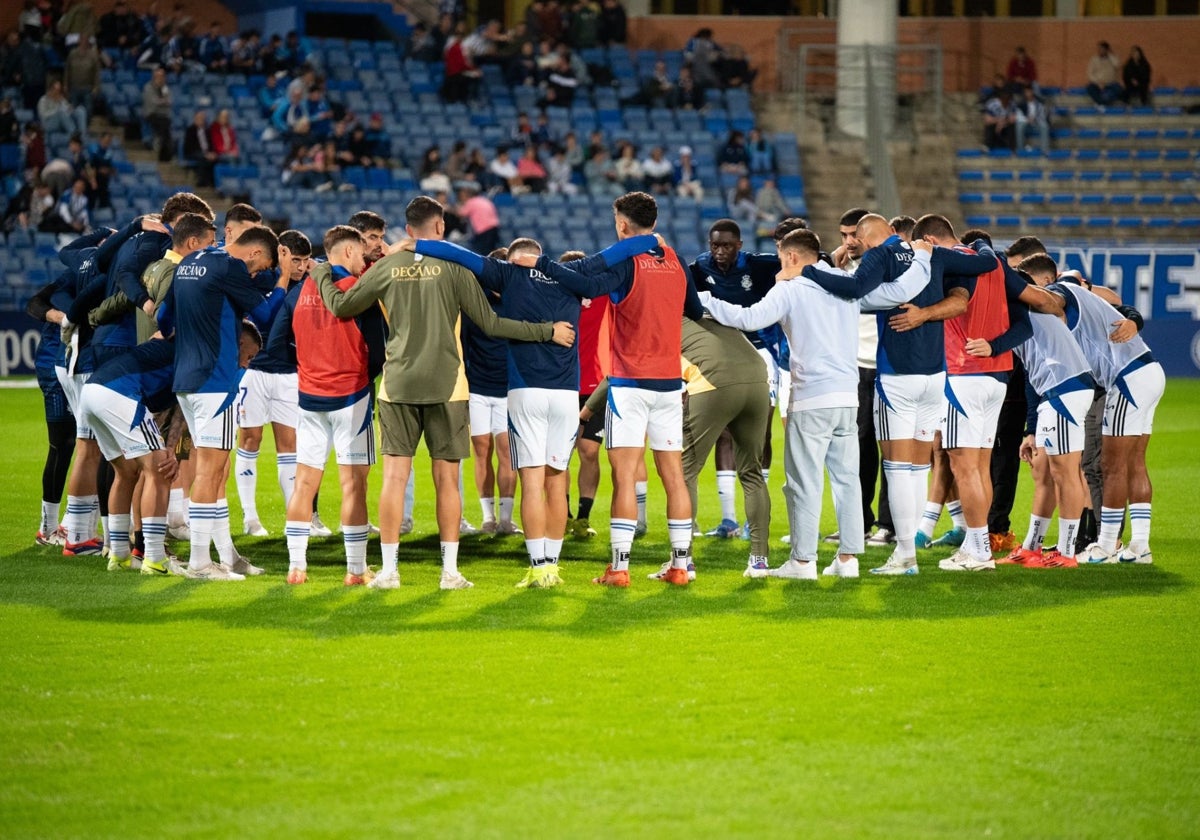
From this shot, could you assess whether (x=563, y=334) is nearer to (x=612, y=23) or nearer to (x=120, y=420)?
(x=120, y=420)

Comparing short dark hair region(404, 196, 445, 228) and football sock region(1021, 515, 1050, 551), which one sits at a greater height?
short dark hair region(404, 196, 445, 228)

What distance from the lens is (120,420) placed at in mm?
8930

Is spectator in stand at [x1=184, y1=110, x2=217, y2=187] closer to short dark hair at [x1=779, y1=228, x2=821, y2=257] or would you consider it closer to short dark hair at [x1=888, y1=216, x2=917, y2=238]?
short dark hair at [x1=888, y1=216, x2=917, y2=238]

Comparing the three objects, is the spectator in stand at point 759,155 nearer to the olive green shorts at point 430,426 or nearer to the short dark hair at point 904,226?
the short dark hair at point 904,226

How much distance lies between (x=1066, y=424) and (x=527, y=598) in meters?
3.77

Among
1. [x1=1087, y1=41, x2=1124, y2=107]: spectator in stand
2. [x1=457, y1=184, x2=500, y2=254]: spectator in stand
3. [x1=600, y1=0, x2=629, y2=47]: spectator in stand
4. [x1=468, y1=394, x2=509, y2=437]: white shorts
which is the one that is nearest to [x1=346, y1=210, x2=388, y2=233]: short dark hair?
[x1=468, y1=394, x2=509, y2=437]: white shorts

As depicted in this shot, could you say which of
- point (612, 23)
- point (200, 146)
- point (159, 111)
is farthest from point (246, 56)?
point (612, 23)

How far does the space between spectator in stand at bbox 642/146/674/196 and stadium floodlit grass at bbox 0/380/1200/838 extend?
19.4m

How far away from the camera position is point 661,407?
29.2ft

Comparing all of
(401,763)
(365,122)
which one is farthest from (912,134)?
(401,763)

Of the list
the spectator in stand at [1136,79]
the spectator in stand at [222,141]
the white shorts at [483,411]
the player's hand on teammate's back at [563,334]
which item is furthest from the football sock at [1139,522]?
the spectator in stand at [1136,79]

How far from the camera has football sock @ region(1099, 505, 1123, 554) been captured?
997 cm

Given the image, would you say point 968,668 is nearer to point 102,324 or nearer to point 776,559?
point 776,559

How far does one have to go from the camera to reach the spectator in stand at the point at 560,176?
27.6 metres
